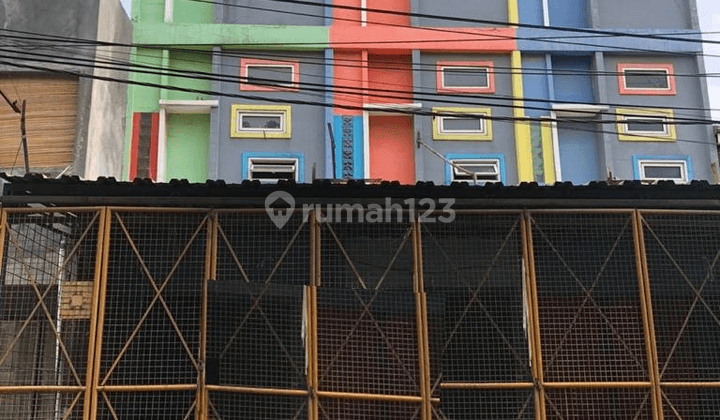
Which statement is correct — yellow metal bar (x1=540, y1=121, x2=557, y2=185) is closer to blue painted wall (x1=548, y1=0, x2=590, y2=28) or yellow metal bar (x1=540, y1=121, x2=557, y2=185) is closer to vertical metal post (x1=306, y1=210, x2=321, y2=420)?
blue painted wall (x1=548, y1=0, x2=590, y2=28)

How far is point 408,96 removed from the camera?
17891 millimetres

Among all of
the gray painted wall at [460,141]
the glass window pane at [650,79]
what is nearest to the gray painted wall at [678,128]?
the glass window pane at [650,79]

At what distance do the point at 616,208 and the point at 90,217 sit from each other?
19.3 ft

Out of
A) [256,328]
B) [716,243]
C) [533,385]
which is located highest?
[716,243]

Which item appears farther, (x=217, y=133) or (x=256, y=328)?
(x=217, y=133)

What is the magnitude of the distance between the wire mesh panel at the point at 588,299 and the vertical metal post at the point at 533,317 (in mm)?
126

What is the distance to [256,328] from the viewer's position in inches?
376

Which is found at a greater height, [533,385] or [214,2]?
[214,2]

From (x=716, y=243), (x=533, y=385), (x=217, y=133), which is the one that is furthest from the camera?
(x=217, y=133)

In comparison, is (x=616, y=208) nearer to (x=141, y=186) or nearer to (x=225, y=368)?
(x=225, y=368)

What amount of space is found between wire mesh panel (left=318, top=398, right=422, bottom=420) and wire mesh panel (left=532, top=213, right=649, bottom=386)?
1.53 m

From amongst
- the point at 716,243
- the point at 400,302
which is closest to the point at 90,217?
the point at 400,302

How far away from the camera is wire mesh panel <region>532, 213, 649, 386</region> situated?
9.59m

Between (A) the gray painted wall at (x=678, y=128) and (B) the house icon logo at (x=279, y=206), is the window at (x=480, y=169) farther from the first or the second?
(B) the house icon logo at (x=279, y=206)
